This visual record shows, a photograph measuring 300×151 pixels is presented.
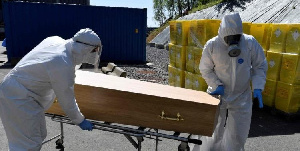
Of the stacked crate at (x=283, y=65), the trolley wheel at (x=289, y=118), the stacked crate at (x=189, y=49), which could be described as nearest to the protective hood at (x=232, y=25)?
the stacked crate at (x=189, y=49)

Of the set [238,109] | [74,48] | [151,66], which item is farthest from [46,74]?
[151,66]

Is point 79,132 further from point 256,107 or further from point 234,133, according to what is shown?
point 256,107

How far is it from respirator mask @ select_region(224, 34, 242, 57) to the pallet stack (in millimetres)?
2502

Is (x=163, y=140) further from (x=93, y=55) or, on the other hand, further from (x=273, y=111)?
(x=273, y=111)

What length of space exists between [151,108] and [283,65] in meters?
3.65

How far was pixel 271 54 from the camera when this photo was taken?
526 cm

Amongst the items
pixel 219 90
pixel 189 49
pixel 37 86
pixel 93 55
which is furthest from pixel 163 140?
pixel 189 49

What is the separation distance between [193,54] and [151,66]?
5720 millimetres

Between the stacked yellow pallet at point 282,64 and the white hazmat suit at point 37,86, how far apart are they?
12.9 feet

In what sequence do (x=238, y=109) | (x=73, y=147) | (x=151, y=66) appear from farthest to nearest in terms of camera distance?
1. (x=151, y=66)
2. (x=73, y=147)
3. (x=238, y=109)

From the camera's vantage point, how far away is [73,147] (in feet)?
12.6

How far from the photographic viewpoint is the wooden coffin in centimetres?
237

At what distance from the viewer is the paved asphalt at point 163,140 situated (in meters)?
3.88

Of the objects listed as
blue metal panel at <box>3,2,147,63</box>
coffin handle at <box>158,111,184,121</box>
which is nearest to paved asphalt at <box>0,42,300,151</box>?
coffin handle at <box>158,111,184,121</box>
